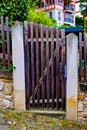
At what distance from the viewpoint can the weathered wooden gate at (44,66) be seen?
542cm

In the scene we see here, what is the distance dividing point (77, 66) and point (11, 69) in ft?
4.54

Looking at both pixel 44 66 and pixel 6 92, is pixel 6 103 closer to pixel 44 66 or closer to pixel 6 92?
pixel 6 92

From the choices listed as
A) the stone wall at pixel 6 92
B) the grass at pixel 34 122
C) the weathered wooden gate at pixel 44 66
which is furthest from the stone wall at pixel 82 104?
the stone wall at pixel 6 92

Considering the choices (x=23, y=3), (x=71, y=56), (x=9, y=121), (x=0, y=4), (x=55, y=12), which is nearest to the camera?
(x=9, y=121)

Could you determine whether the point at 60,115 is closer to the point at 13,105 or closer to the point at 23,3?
the point at 13,105

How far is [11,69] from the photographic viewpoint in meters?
5.45

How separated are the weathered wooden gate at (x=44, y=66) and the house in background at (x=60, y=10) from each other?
1189 inches

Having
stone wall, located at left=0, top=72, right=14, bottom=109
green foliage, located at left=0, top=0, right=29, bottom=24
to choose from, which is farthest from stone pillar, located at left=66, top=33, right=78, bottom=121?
green foliage, located at left=0, top=0, right=29, bottom=24

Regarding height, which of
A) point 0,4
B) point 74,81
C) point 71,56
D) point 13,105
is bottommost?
point 13,105

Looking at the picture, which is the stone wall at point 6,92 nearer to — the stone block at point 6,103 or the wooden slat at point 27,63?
the stone block at point 6,103

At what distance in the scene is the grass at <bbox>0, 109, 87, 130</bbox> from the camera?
4.88 m

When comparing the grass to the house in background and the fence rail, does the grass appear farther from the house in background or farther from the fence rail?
the house in background

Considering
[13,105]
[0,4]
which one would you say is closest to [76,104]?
[13,105]

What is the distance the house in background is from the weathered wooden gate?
30203mm
